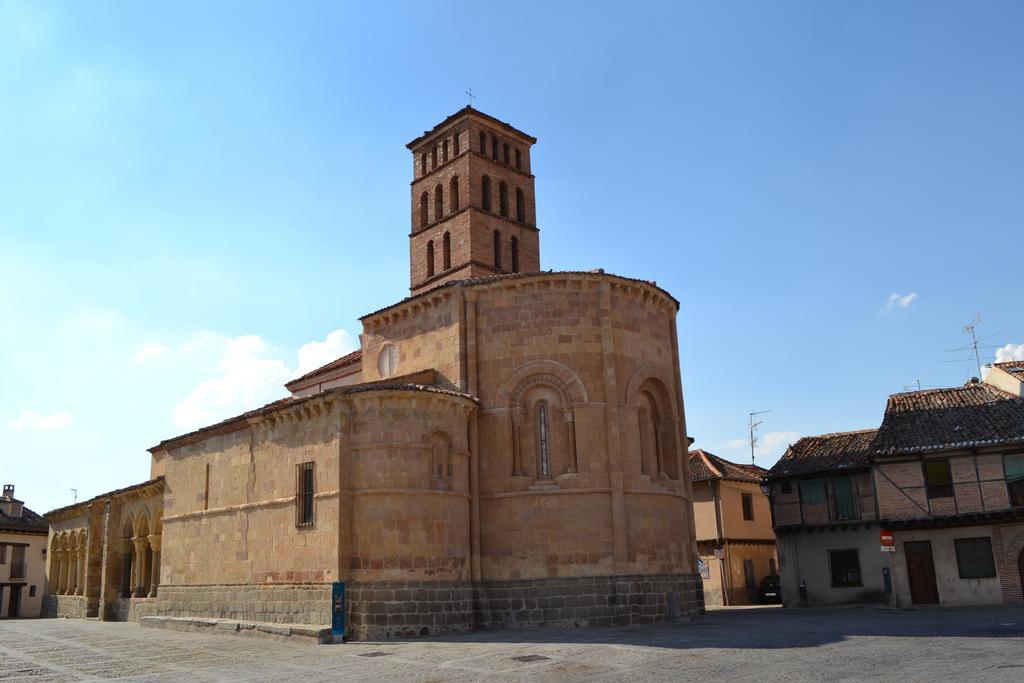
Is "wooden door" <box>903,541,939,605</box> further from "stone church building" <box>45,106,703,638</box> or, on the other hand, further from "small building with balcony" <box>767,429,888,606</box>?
"stone church building" <box>45,106,703,638</box>

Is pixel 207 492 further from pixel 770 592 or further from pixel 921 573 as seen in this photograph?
pixel 921 573

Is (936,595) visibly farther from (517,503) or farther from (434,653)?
(434,653)

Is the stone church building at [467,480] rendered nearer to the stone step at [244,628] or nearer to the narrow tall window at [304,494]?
the narrow tall window at [304,494]

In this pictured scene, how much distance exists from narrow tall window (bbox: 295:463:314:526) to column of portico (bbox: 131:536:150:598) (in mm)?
12935

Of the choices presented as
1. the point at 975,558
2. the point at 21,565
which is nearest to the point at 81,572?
the point at 21,565

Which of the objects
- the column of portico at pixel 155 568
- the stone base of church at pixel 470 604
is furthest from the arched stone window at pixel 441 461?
the column of portico at pixel 155 568

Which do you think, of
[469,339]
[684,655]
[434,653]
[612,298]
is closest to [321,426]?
[469,339]

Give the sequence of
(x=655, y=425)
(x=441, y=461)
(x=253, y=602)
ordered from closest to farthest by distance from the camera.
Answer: (x=441, y=461) → (x=253, y=602) → (x=655, y=425)

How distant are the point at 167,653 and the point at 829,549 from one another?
76.8 ft

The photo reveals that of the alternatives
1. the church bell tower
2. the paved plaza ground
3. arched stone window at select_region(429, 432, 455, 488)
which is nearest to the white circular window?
arched stone window at select_region(429, 432, 455, 488)

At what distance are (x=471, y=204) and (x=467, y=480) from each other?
15.9m

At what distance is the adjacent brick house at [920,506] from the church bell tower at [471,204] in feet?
48.5

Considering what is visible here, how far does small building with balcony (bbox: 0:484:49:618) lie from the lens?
4625 cm

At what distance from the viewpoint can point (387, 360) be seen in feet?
88.7
